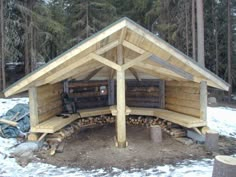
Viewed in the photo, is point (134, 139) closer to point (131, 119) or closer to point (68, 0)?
point (131, 119)

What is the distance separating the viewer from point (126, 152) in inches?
246

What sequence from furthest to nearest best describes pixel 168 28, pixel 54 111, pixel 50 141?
1. pixel 168 28
2. pixel 54 111
3. pixel 50 141

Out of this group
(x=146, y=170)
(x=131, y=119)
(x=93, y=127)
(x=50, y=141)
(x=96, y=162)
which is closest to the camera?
(x=146, y=170)

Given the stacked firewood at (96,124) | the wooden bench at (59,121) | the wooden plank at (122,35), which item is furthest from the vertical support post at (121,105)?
the wooden bench at (59,121)

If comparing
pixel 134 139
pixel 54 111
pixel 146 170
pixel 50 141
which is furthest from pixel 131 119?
pixel 146 170

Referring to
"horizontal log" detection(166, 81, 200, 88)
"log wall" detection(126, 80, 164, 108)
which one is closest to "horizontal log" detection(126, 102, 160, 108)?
"log wall" detection(126, 80, 164, 108)

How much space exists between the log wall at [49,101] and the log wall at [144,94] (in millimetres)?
2595

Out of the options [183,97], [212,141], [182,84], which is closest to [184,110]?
[183,97]

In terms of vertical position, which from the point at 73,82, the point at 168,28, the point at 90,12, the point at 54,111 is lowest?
the point at 54,111

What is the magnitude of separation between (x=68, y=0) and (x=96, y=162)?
1494cm

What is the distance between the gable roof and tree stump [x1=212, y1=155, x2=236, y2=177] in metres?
2.95

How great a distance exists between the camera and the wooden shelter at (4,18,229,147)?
19.4ft

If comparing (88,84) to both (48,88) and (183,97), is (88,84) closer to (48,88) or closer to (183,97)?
(48,88)

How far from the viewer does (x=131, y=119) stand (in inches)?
370
